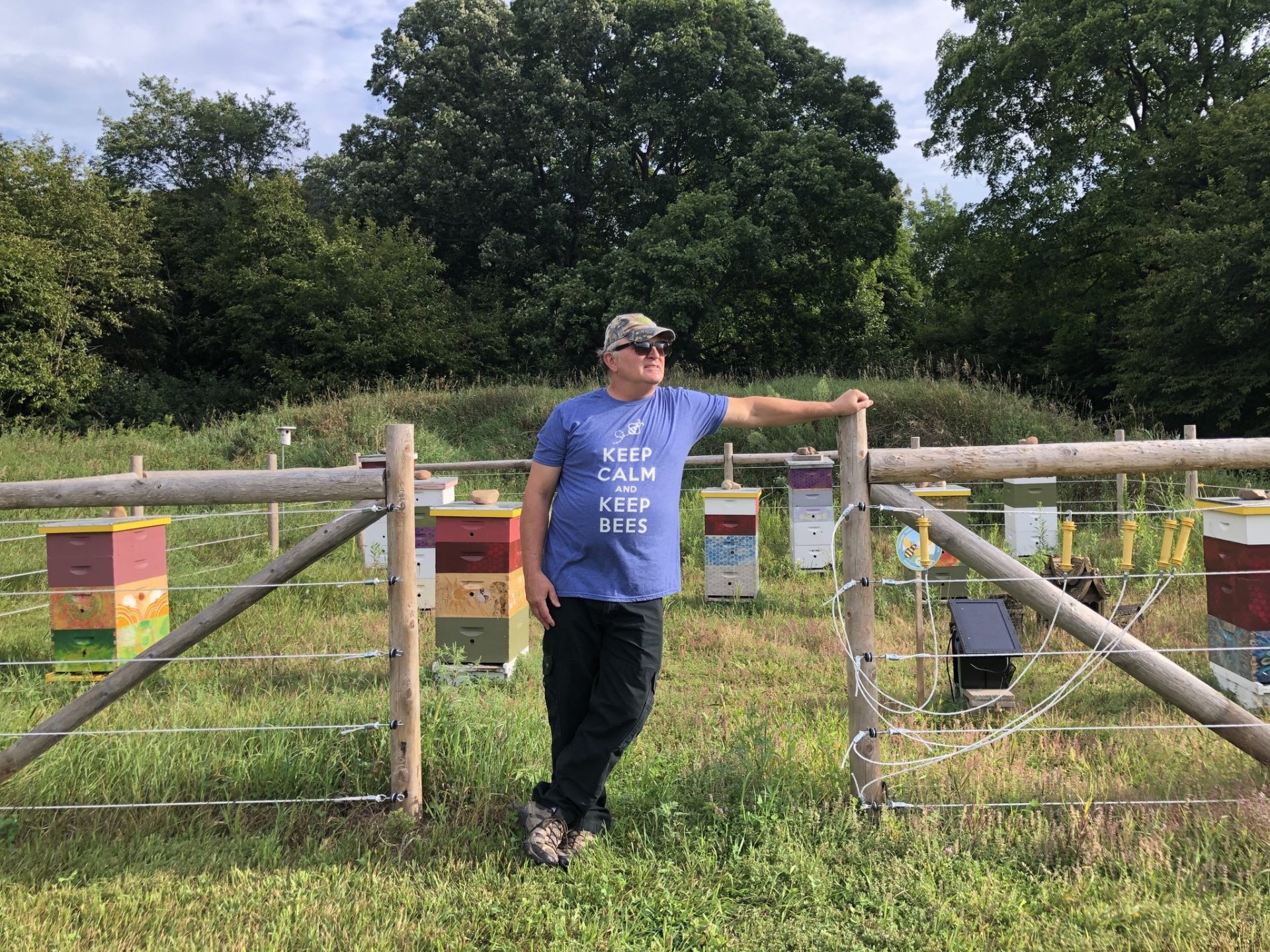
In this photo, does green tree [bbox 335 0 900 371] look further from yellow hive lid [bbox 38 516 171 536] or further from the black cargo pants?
the black cargo pants

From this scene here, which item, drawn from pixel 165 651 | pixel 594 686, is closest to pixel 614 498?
pixel 594 686

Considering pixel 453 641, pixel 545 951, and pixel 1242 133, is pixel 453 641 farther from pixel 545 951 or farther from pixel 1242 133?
pixel 1242 133

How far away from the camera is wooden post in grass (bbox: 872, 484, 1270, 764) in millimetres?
3373

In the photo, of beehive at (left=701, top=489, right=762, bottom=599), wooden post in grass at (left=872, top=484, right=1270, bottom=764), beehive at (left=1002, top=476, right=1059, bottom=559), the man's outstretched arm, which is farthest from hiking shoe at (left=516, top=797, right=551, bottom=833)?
beehive at (left=1002, top=476, right=1059, bottom=559)

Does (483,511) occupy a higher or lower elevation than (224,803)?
higher

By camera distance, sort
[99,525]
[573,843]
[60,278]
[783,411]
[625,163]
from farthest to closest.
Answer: [625,163] → [60,278] → [99,525] → [783,411] → [573,843]

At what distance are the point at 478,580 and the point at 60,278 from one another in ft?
81.7

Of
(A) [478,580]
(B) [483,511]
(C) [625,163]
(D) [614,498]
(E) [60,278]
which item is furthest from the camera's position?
(C) [625,163]

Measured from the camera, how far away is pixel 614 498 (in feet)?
10.5

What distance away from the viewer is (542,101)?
2677 cm

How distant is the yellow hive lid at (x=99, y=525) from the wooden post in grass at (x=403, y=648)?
315cm

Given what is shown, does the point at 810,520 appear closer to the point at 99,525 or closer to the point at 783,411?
the point at 783,411

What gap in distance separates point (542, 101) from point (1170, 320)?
1922cm

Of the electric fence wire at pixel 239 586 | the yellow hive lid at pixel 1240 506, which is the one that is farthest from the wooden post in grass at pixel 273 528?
the yellow hive lid at pixel 1240 506
